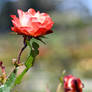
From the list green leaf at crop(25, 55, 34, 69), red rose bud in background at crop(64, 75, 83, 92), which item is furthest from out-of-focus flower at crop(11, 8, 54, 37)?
red rose bud in background at crop(64, 75, 83, 92)

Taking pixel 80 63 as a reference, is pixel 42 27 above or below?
below

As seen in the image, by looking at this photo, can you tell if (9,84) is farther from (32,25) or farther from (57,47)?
(57,47)

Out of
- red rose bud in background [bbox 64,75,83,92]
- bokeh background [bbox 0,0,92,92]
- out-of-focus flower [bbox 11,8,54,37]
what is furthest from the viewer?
bokeh background [bbox 0,0,92,92]

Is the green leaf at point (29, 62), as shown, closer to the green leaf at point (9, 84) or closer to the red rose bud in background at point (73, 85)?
the green leaf at point (9, 84)

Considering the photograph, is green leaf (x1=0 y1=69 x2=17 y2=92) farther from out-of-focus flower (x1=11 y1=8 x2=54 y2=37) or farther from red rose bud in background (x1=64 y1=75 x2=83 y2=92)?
red rose bud in background (x1=64 y1=75 x2=83 y2=92)

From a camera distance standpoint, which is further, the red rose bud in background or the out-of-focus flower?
the red rose bud in background

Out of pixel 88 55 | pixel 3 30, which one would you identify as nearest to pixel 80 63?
pixel 88 55

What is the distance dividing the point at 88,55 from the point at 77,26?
478 cm

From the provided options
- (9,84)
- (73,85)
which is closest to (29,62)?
(9,84)

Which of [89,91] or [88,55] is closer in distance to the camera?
[89,91]

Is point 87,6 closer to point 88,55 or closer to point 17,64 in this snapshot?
point 88,55

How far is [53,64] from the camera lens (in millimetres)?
8180

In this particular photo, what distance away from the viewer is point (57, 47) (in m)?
9.78

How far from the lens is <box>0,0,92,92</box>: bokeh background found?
740 centimetres
